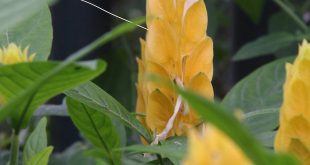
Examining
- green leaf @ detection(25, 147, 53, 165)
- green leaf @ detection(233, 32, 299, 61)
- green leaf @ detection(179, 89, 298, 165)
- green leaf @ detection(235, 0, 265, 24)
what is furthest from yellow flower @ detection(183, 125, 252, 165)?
green leaf @ detection(235, 0, 265, 24)

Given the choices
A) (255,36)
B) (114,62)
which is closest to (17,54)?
(114,62)

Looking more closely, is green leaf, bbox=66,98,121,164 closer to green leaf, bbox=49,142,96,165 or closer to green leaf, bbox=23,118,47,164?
green leaf, bbox=23,118,47,164

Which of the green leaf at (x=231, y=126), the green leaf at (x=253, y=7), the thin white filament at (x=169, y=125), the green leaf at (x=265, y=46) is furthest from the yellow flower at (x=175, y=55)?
the green leaf at (x=253, y=7)

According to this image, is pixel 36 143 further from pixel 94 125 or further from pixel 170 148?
pixel 170 148

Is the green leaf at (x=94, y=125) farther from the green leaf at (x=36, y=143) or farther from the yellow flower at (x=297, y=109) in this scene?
the yellow flower at (x=297, y=109)

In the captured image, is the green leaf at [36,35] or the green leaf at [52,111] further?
the green leaf at [52,111]

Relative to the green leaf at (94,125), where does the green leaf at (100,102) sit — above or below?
above
